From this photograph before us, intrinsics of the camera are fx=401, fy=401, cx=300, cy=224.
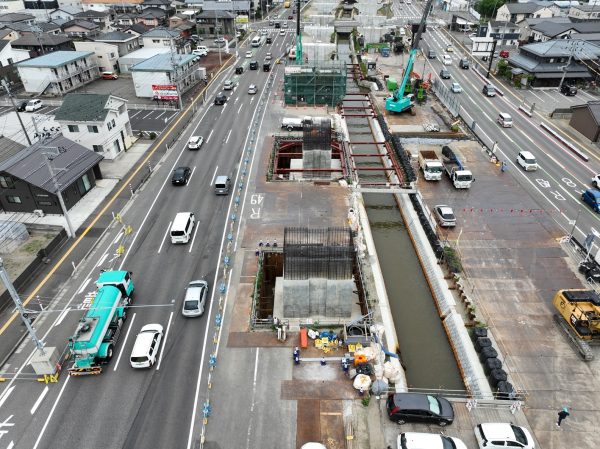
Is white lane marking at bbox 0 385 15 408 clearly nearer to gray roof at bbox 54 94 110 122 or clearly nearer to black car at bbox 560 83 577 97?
gray roof at bbox 54 94 110 122

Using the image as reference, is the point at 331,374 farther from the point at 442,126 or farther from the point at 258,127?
the point at 442,126

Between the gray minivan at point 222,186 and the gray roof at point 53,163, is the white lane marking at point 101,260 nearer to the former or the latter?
the gray roof at point 53,163

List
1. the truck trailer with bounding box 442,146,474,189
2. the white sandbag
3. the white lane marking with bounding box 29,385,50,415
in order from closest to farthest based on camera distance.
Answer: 1. the white lane marking with bounding box 29,385,50,415
2. the white sandbag
3. the truck trailer with bounding box 442,146,474,189

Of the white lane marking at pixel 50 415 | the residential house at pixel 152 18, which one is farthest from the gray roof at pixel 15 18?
the white lane marking at pixel 50 415

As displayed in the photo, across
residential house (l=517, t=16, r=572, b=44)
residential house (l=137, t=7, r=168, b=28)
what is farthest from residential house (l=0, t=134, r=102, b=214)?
residential house (l=517, t=16, r=572, b=44)

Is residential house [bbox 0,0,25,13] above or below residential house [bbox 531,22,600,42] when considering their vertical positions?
above

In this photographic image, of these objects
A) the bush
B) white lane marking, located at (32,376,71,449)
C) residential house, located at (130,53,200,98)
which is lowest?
the bush

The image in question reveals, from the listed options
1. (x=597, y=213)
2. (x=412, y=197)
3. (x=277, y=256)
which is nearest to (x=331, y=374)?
(x=277, y=256)

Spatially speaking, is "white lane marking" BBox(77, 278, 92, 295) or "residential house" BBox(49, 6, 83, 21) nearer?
"white lane marking" BBox(77, 278, 92, 295)
